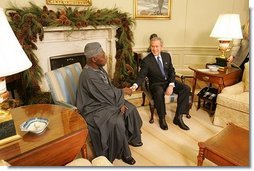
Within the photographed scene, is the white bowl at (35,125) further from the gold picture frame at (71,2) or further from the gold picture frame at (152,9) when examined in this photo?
the gold picture frame at (152,9)

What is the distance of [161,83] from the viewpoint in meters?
2.94

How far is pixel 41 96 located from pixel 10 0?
145 cm

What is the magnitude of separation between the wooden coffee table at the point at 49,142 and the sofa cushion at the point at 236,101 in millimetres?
1893

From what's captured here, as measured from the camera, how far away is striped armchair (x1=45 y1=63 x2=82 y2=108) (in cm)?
219

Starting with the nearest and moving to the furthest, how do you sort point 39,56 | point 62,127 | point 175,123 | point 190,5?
point 62,127, point 175,123, point 39,56, point 190,5

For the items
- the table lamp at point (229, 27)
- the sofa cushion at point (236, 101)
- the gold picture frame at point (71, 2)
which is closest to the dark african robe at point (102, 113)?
the sofa cushion at point (236, 101)

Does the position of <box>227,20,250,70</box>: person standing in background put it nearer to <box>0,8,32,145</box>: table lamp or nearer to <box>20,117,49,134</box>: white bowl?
<box>20,117,49,134</box>: white bowl

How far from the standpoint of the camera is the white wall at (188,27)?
4.39 metres

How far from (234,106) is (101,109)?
164 centimetres

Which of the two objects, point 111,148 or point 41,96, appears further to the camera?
point 41,96

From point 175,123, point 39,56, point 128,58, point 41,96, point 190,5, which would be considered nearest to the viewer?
point 175,123

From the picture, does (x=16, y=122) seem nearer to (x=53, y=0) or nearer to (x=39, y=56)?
(x=39, y=56)

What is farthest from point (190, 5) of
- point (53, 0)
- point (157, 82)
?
point (53, 0)

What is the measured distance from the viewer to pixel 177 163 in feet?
7.12
